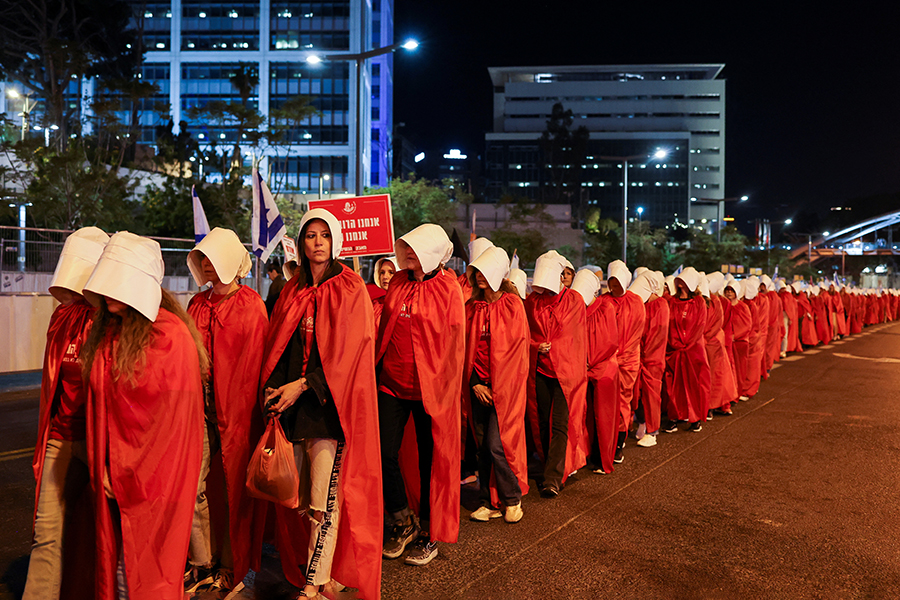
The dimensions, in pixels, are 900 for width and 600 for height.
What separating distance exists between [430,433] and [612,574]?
1384mm

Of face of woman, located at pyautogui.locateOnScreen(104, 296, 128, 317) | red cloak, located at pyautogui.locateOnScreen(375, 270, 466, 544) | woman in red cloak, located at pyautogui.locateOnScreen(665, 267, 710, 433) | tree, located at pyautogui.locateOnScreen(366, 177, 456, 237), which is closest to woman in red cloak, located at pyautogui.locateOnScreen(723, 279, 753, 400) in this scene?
woman in red cloak, located at pyautogui.locateOnScreen(665, 267, 710, 433)

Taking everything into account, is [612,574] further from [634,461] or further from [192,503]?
[634,461]

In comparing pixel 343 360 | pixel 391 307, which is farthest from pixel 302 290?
pixel 391 307

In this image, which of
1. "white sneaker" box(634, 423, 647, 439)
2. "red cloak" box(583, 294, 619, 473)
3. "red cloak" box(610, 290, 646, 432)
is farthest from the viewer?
"white sneaker" box(634, 423, 647, 439)

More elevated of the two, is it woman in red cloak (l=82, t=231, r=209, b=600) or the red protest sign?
the red protest sign

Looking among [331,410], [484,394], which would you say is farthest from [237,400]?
[484,394]

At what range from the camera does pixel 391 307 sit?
472 centimetres

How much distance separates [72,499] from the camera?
346 cm

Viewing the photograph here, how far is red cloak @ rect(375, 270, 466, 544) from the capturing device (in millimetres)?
4633

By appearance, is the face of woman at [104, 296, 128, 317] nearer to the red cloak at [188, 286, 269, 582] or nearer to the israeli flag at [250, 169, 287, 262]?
the red cloak at [188, 286, 269, 582]

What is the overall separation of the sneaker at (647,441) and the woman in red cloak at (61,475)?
239 inches

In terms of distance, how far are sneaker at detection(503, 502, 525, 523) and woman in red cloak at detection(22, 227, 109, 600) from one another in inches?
113

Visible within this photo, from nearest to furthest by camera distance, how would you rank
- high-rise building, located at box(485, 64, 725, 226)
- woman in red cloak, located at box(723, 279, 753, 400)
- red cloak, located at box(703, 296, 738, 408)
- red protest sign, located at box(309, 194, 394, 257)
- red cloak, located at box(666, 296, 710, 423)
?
red cloak, located at box(666, 296, 710, 423) → red cloak, located at box(703, 296, 738, 408) → red protest sign, located at box(309, 194, 394, 257) → woman in red cloak, located at box(723, 279, 753, 400) → high-rise building, located at box(485, 64, 725, 226)

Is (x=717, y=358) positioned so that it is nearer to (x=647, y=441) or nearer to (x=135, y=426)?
(x=647, y=441)
